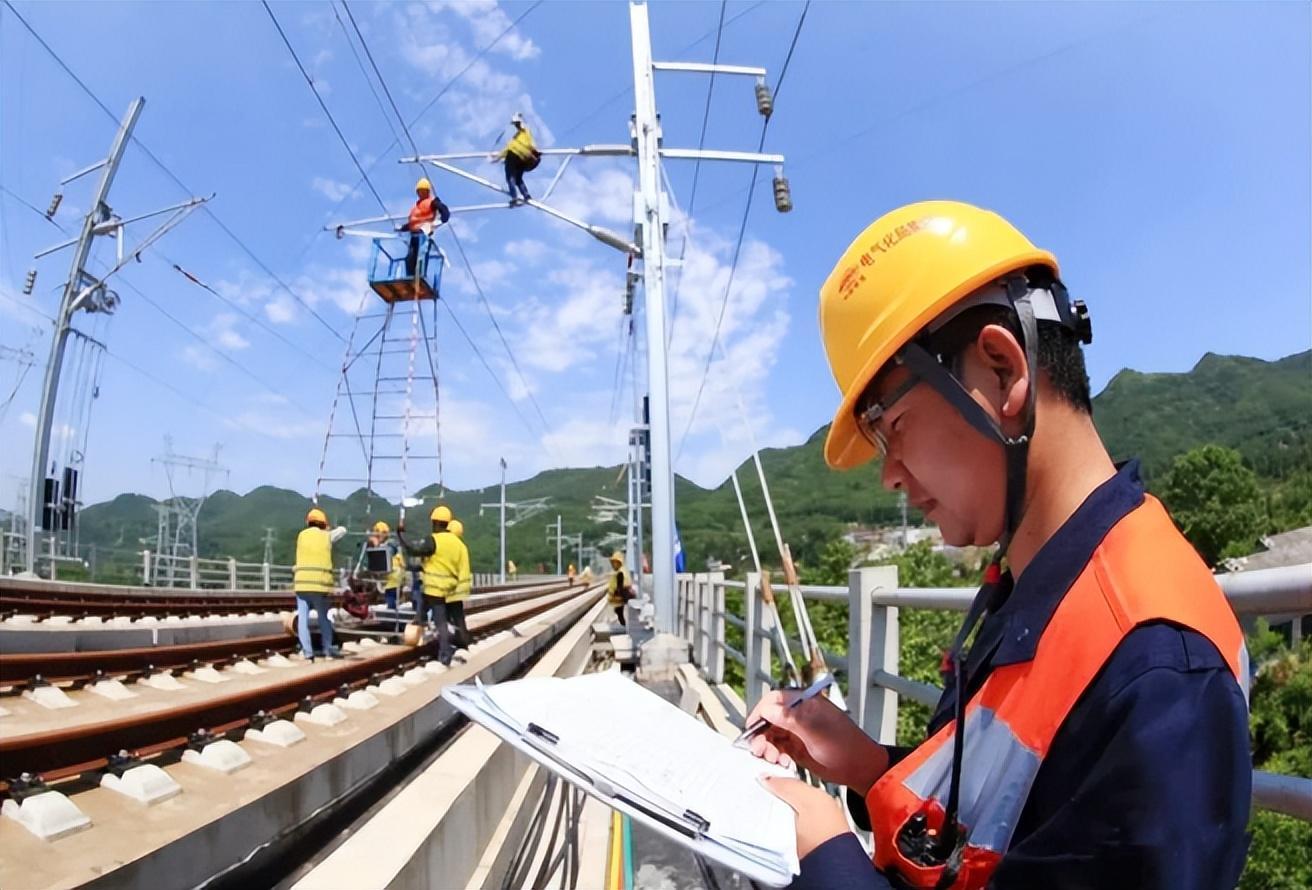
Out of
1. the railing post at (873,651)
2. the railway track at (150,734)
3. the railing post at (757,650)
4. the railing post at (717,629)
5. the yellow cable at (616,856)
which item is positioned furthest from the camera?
the railing post at (717,629)

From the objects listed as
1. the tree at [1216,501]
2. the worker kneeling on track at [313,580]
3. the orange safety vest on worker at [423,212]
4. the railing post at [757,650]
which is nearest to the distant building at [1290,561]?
the railing post at [757,650]

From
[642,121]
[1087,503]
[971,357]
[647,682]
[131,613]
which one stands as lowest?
[647,682]

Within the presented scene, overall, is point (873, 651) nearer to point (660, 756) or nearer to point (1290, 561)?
point (1290, 561)

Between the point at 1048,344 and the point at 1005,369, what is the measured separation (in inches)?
3.4

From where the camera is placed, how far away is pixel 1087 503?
118cm

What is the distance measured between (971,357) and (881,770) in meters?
0.86

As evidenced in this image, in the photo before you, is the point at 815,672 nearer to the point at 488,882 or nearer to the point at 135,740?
the point at 488,882

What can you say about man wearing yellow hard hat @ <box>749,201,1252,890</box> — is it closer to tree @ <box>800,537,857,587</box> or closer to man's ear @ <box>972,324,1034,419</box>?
man's ear @ <box>972,324,1034,419</box>

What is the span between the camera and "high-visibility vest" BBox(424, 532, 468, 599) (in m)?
10.2

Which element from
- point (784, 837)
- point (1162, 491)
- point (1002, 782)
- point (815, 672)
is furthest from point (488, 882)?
point (1162, 491)

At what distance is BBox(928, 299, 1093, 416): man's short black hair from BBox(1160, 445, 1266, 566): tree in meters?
71.2

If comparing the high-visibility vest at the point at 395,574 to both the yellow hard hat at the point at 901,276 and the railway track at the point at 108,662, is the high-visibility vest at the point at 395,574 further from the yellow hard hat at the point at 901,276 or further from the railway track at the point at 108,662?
the yellow hard hat at the point at 901,276

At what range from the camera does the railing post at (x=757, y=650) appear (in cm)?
596

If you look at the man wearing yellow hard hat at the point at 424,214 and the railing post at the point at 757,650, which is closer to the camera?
the railing post at the point at 757,650
